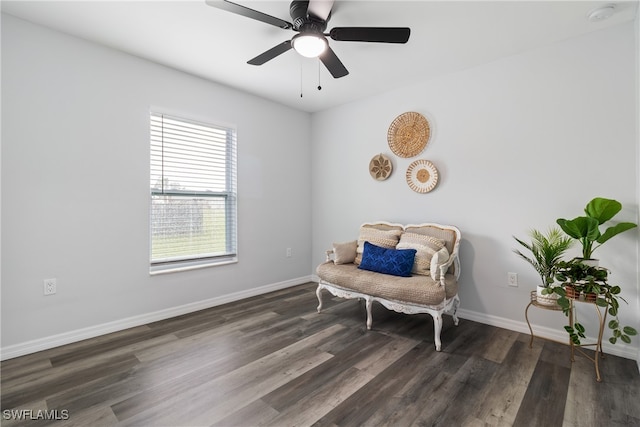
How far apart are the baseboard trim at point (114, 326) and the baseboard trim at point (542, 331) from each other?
8.16ft

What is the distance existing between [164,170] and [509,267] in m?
3.60

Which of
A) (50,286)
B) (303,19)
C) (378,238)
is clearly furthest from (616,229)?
(50,286)

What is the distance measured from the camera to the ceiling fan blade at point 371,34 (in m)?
1.95

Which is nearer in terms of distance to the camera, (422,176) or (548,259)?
(548,259)

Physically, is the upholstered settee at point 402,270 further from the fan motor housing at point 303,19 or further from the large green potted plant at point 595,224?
the fan motor housing at point 303,19

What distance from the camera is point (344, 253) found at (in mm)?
3350

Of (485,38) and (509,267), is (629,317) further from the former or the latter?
(485,38)

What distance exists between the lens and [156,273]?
3062 millimetres

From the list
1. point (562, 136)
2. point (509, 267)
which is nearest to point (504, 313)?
point (509, 267)

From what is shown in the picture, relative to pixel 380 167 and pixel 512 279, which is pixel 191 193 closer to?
pixel 380 167

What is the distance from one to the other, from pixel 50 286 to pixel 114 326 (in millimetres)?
631

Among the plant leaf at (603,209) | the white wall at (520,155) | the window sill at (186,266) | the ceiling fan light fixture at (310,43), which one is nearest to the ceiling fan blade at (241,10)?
Answer: the ceiling fan light fixture at (310,43)

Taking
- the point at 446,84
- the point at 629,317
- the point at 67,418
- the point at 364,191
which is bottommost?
the point at 67,418

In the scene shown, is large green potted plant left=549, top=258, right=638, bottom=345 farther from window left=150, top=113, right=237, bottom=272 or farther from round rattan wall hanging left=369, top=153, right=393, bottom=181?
window left=150, top=113, right=237, bottom=272
